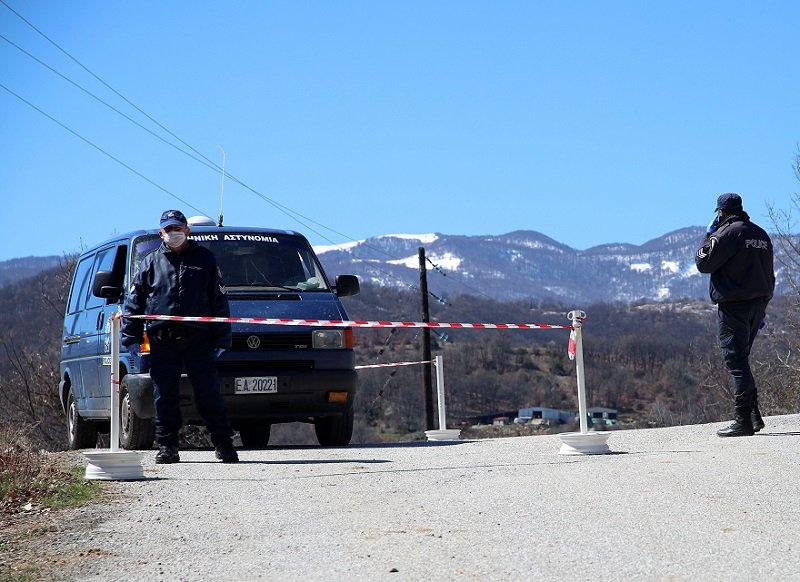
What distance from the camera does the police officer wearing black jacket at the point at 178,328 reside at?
10227 millimetres

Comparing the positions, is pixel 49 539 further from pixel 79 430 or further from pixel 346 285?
pixel 79 430

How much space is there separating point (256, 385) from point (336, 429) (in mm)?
1423

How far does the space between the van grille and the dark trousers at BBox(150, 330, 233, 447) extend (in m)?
1.42

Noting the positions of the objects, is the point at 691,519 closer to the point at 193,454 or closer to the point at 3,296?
the point at 193,454

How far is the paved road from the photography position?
17.6 feet

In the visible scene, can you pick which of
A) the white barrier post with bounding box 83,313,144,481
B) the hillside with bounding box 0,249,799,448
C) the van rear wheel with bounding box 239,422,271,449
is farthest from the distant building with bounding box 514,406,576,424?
the white barrier post with bounding box 83,313,144,481

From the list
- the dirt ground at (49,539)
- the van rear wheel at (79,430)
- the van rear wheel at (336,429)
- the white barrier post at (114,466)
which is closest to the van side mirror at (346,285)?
the van rear wheel at (336,429)

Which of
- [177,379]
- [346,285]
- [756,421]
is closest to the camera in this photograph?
[177,379]

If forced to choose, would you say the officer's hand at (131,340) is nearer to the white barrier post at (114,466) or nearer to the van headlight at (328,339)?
the white barrier post at (114,466)

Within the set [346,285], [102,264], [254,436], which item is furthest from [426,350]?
[346,285]

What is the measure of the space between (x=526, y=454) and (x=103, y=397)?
459 centimetres

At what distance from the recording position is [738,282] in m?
11.3

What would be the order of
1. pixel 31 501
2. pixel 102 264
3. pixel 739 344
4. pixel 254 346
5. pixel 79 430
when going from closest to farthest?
pixel 31 501, pixel 739 344, pixel 254 346, pixel 102 264, pixel 79 430

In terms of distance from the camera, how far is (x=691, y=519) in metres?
6.34
